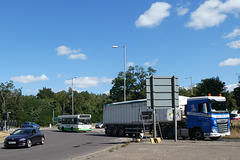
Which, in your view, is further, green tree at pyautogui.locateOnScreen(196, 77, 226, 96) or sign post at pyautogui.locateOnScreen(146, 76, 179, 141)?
green tree at pyautogui.locateOnScreen(196, 77, 226, 96)

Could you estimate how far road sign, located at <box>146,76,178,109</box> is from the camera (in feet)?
53.0

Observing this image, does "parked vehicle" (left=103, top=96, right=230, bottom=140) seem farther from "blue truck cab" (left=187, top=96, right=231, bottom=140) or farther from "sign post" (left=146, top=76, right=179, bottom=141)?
"sign post" (left=146, top=76, right=179, bottom=141)

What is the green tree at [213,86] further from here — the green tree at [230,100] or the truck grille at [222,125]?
the truck grille at [222,125]

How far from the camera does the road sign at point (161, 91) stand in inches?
635

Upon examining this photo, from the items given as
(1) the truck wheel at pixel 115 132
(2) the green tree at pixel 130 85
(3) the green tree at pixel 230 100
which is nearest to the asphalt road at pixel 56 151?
(1) the truck wheel at pixel 115 132

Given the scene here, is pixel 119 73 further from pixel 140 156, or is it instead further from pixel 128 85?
pixel 140 156

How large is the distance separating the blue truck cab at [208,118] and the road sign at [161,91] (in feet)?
12.7

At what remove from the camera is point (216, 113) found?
18750 mm

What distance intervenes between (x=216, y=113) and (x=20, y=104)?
206ft

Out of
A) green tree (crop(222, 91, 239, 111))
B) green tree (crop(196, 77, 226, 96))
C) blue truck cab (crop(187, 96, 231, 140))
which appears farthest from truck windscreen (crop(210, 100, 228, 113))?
green tree (crop(222, 91, 239, 111))

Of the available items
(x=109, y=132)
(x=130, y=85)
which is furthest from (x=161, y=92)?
(x=130, y=85)

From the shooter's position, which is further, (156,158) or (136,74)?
(136,74)

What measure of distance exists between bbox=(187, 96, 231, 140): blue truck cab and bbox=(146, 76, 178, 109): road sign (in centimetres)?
388

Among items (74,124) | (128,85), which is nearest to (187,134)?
(74,124)
